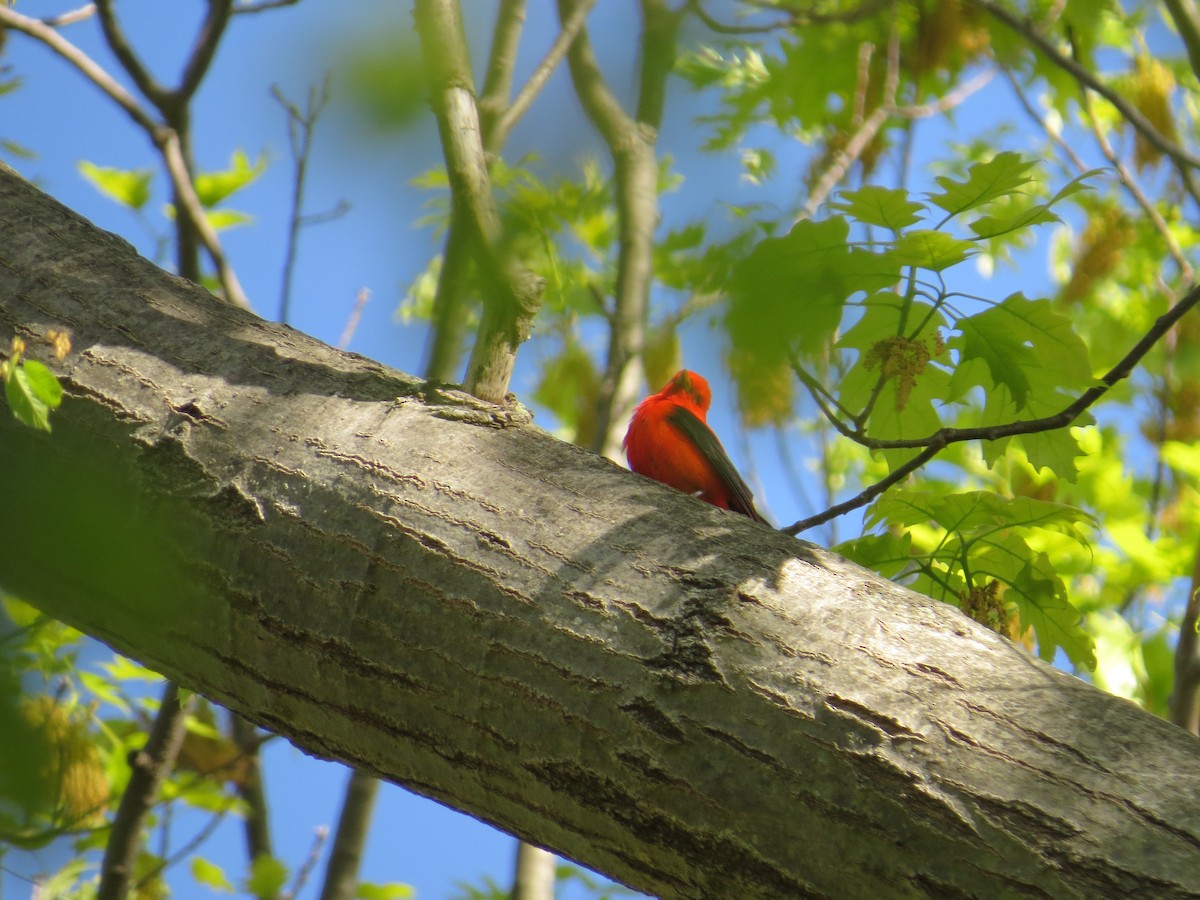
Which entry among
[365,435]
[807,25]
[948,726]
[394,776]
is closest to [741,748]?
[948,726]

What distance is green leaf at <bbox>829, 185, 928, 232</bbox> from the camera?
2283 millimetres

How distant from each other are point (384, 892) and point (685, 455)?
3.01 m

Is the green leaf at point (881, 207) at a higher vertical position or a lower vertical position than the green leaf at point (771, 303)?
higher

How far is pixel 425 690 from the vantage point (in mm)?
1846

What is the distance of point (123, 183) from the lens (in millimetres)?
5969

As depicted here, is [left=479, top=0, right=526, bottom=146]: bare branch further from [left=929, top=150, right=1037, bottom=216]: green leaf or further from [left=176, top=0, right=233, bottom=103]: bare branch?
[left=176, top=0, right=233, bottom=103]: bare branch

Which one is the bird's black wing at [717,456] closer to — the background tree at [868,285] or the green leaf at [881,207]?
the background tree at [868,285]

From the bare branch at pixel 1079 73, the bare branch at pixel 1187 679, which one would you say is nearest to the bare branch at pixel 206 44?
the bare branch at pixel 1079 73

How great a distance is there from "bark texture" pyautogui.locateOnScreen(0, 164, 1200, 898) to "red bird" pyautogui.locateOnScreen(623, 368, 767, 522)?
2264mm

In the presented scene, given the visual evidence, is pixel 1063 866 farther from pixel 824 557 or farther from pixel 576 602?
pixel 576 602

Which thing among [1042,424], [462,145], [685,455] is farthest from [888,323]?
[685,455]

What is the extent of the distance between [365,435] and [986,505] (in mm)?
1597

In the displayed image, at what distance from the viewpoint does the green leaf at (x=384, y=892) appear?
5.71 metres

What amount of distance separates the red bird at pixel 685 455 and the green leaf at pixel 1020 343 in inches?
74.3
